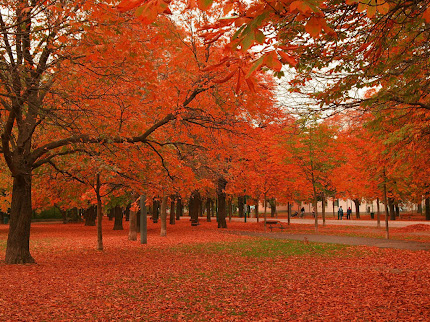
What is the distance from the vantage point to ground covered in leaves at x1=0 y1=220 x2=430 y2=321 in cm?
592

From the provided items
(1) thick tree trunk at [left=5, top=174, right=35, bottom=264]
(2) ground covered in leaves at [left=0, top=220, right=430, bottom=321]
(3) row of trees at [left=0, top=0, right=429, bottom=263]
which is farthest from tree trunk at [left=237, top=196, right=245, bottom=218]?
(1) thick tree trunk at [left=5, top=174, right=35, bottom=264]

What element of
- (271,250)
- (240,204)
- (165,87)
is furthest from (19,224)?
(240,204)

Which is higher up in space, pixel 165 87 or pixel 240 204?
pixel 165 87

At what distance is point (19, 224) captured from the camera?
11.0 m

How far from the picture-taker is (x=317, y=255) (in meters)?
12.4

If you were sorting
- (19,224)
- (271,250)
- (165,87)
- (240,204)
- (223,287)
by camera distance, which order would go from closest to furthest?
(223,287) → (165,87) → (19,224) → (271,250) → (240,204)

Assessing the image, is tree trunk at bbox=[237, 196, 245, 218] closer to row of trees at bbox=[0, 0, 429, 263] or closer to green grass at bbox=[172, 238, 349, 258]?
row of trees at bbox=[0, 0, 429, 263]

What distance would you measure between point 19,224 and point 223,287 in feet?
22.7

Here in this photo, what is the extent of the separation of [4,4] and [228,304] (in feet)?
24.5

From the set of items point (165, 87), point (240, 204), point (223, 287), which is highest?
point (165, 87)

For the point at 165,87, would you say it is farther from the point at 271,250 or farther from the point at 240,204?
the point at 240,204

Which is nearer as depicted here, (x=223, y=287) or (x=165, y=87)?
(x=223, y=287)

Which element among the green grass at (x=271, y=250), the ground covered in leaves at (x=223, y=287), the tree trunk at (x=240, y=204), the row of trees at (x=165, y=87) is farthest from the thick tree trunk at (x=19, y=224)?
the tree trunk at (x=240, y=204)

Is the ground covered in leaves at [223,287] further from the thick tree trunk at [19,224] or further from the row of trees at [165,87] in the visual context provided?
the row of trees at [165,87]
